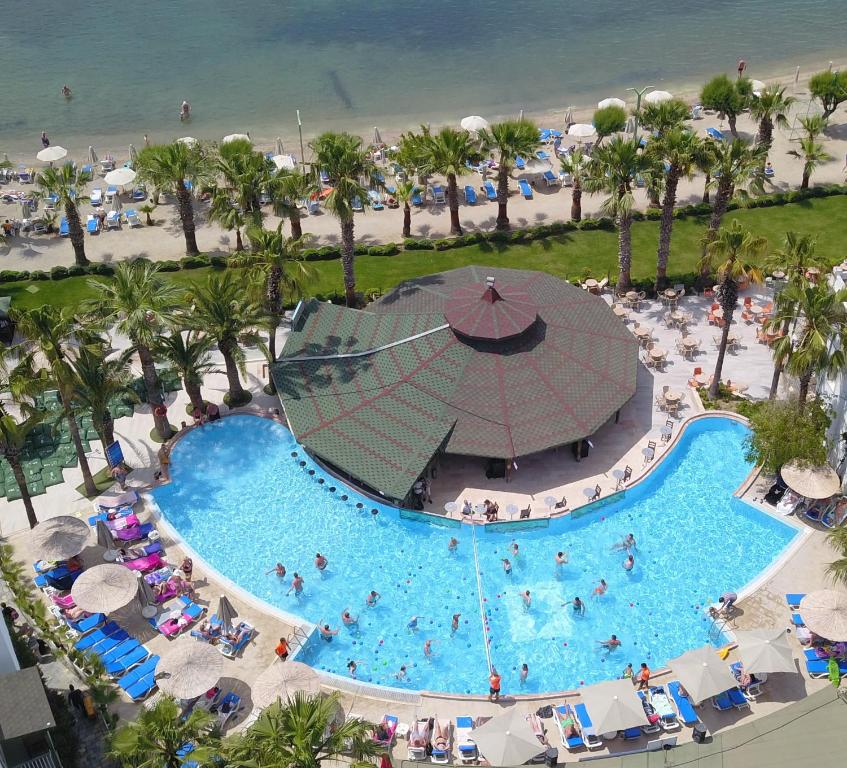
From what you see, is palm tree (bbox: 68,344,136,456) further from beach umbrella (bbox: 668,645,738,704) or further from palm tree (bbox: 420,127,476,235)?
beach umbrella (bbox: 668,645,738,704)

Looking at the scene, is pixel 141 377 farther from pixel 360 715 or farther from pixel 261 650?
pixel 360 715

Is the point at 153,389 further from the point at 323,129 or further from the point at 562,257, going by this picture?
the point at 323,129

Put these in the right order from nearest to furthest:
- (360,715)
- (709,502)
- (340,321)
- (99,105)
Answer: (360,715) < (709,502) < (340,321) < (99,105)

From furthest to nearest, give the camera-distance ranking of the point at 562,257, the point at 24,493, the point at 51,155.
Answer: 1. the point at 51,155
2. the point at 562,257
3. the point at 24,493

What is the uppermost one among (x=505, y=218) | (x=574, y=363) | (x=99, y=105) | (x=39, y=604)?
(x=99, y=105)

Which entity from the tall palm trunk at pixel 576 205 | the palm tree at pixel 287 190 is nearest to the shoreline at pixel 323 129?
the tall palm trunk at pixel 576 205

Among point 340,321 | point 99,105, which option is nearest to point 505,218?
point 340,321

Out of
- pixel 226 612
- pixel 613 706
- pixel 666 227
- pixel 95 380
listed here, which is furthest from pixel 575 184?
pixel 613 706
